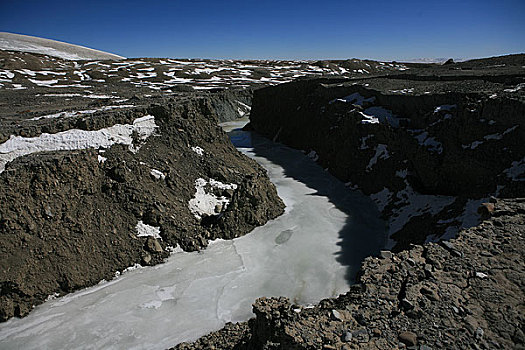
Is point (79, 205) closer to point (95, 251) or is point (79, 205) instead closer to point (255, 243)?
point (95, 251)

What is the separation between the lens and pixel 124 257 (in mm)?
10742

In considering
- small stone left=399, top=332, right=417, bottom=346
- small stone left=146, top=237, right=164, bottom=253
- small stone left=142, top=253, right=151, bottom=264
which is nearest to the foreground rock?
small stone left=399, top=332, right=417, bottom=346

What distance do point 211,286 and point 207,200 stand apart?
4.43 meters

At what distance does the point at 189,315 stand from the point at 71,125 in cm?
798

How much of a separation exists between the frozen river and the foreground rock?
264cm

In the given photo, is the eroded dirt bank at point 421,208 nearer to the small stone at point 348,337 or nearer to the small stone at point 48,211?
the small stone at point 348,337

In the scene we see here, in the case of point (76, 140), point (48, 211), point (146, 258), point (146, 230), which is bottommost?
point (146, 258)

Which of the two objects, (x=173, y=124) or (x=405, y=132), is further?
(x=405, y=132)

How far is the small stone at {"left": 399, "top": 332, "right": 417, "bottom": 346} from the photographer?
15.6ft

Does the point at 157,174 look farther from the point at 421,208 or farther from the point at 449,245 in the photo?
the point at 421,208

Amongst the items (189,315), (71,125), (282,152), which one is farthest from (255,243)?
(282,152)

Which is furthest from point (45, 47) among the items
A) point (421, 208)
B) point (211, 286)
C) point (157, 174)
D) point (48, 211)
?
point (421, 208)

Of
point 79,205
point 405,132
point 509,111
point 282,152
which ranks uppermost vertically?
point 509,111

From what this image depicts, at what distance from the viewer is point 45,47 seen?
8200 cm
